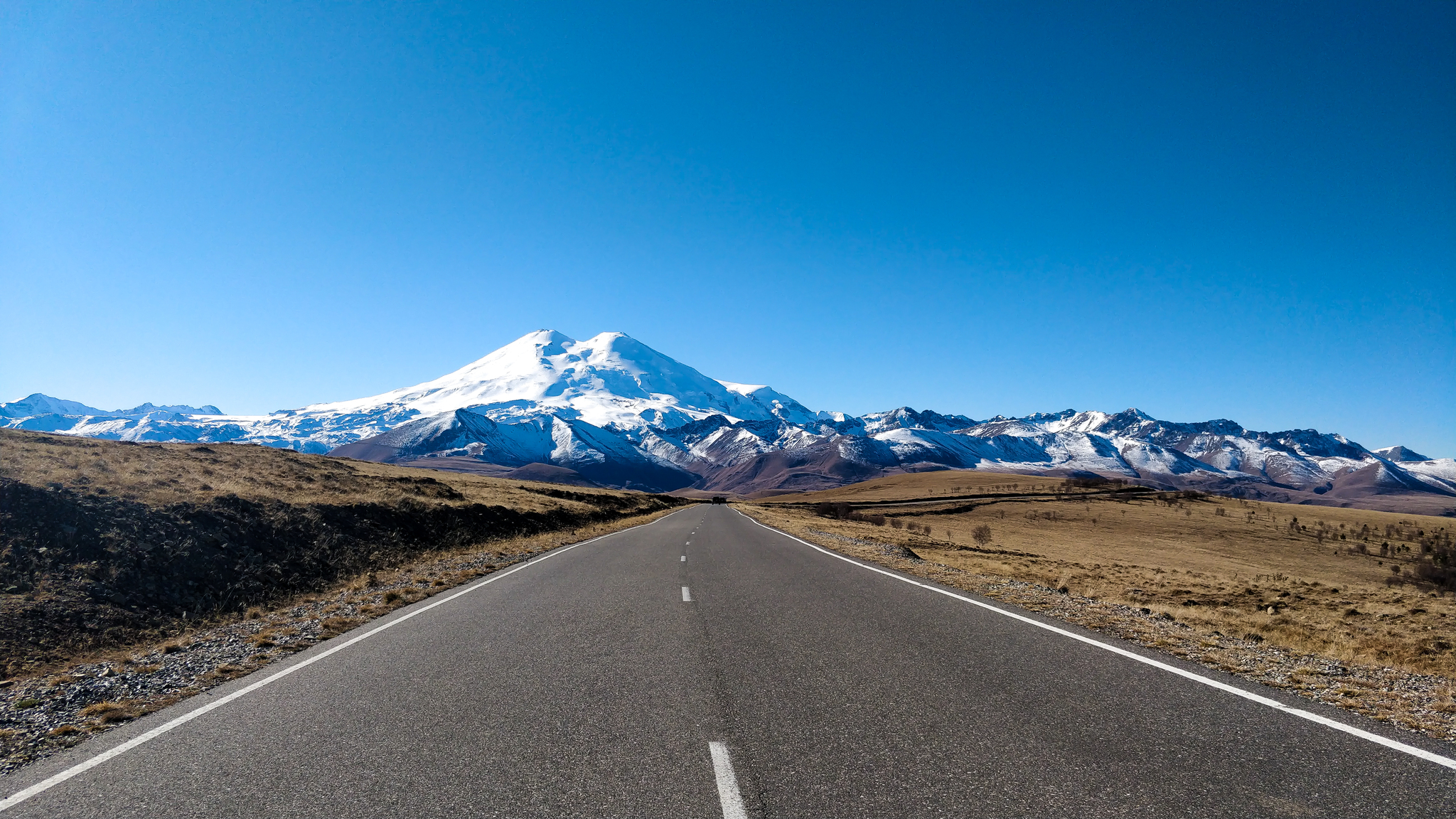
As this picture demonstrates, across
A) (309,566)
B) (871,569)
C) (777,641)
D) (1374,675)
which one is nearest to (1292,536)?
(871,569)

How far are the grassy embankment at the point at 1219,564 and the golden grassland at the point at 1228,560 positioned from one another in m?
0.12

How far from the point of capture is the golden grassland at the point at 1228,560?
42.7 ft

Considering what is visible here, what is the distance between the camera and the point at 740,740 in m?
5.29

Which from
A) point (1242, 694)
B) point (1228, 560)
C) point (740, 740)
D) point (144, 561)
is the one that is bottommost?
point (1228, 560)

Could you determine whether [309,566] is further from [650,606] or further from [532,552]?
[650,606]

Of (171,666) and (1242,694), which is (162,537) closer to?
(171,666)

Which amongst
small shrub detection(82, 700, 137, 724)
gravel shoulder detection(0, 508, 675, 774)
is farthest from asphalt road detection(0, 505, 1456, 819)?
gravel shoulder detection(0, 508, 675, 774)

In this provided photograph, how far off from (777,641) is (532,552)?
15.8 meters

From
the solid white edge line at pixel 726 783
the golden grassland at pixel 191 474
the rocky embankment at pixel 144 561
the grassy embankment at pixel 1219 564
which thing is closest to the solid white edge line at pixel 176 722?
the rocky embankment at pixel 144 561

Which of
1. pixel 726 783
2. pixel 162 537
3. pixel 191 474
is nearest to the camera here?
pixel 726 783

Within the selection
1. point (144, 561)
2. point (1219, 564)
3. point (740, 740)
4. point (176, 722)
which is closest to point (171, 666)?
point (176, 722)

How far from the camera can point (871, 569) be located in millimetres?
17625

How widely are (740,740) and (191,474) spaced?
24.3 meters

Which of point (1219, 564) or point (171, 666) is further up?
point (171, 666)
